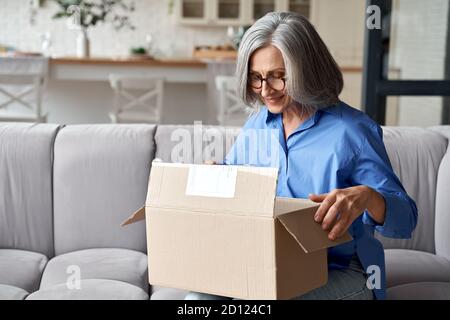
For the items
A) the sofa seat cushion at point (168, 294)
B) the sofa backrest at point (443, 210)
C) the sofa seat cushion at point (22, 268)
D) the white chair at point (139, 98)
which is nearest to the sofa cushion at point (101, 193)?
the sofa seat cushion at point (22, 268)

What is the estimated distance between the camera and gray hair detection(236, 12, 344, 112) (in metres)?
1.42

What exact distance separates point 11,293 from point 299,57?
3.47 ft

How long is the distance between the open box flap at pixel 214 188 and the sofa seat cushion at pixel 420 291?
0.86 m

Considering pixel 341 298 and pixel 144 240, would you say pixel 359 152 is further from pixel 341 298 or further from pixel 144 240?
pixel 144 240

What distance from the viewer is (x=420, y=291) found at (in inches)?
73.9

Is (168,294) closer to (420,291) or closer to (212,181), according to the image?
(420,291)

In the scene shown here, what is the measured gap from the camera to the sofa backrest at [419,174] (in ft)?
7.41

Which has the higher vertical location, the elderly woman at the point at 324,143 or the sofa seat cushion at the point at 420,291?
the elderly woman at the point at 324,143

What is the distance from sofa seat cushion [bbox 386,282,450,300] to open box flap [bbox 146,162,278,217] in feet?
2.83

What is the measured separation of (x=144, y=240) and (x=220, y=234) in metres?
1.15

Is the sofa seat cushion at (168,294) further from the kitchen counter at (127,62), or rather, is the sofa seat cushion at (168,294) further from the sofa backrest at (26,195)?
the kitchen counter at (127,62)

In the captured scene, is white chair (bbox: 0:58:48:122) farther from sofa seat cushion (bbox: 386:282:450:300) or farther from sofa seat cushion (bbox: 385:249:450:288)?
sofa seat cushion (bbox: 386:282:450:300)

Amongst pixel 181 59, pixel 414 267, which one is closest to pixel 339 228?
pixel 414 267
